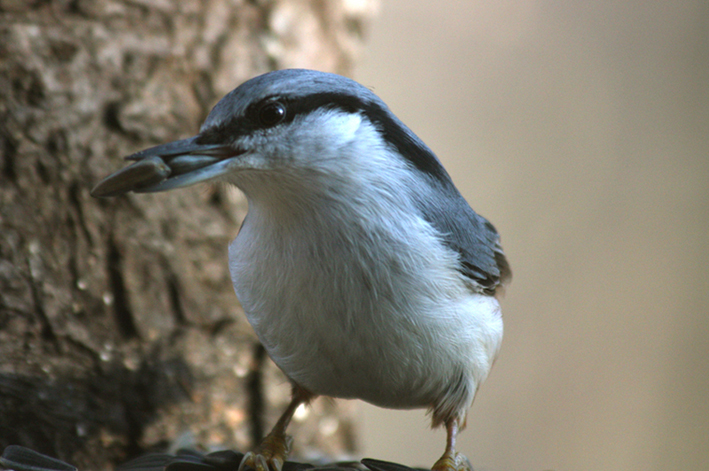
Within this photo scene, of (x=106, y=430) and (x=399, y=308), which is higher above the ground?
(x=399, y=308)

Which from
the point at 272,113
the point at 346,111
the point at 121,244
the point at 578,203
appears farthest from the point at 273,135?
the point at 578,203

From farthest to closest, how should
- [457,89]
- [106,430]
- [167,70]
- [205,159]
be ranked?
1. [457,89]
2. [167,70]
3. [106,430]
4. [205,159]

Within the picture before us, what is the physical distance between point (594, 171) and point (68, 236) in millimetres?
3274

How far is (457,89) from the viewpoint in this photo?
3.80m

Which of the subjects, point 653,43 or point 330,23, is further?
point 653,43

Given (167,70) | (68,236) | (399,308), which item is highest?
(167,70)

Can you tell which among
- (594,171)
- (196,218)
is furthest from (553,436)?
(196,218)

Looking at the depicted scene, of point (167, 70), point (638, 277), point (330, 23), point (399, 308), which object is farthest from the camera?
point (638, 277)

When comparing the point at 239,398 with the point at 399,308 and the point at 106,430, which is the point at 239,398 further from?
the point at 399,308

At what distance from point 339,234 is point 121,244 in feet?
3.21

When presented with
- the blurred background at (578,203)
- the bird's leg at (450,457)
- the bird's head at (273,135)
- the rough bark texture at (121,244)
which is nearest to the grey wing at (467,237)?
the bird's head at (273,135)

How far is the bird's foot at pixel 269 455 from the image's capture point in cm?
132

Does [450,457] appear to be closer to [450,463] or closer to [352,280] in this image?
[450,463]

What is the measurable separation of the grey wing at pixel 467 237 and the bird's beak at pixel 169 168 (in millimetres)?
408
